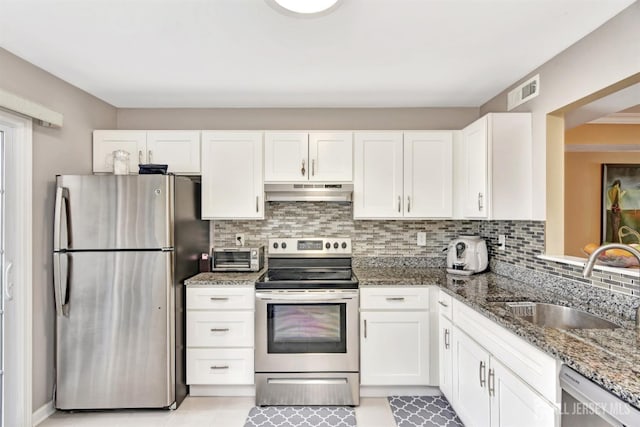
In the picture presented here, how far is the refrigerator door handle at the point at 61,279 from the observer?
2326mm

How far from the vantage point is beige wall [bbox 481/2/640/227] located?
5.34 ft

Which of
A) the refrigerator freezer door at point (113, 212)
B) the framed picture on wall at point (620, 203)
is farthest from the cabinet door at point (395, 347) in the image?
the framed picture on wall at point (620, 203)

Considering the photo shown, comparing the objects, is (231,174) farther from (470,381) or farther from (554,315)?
(554,315)

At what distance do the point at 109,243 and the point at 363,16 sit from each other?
2.09 meters

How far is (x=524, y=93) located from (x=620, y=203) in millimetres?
2506

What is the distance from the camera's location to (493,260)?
115 inches

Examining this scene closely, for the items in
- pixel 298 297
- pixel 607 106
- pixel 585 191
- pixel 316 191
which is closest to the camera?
pixel 607 106

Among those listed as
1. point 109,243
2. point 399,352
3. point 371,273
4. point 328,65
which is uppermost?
point 328,65

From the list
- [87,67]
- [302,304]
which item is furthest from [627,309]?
[87,67]

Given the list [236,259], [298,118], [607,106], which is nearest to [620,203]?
[607,106]

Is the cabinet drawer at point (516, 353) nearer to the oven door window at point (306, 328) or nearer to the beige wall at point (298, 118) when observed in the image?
the oven door window at point (306, 328)

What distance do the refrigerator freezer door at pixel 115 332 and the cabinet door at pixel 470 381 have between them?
1.91 m

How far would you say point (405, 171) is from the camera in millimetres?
2918

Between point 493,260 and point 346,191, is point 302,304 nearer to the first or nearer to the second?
point 346,191
